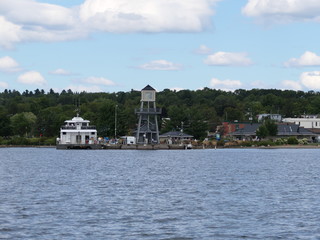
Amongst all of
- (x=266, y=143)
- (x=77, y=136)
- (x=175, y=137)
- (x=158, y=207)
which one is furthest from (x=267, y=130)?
(x=158, y=207)

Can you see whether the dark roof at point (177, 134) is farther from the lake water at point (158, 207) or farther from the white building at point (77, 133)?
the lake water at point (158, 207)

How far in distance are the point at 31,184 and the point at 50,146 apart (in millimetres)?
140220

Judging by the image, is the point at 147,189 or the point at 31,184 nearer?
the point at 147,189

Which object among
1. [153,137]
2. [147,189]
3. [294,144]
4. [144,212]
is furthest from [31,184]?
[294,144]

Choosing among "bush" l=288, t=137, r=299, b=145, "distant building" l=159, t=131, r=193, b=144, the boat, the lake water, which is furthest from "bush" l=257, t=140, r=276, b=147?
the lake water

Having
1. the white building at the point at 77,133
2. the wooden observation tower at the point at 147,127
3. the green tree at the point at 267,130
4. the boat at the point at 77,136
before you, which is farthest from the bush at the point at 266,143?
the white building at the point at 77,133

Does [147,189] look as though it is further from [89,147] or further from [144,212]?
[89,147]

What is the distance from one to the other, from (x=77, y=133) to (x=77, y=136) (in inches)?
57.7

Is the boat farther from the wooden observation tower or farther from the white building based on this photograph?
the wooden observation tower

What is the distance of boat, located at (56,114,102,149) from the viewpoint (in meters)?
164

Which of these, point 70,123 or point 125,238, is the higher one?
point 70,123

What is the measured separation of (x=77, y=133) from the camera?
538ft

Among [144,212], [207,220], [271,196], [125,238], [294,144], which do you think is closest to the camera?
[125,238]

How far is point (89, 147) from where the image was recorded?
6471 inches
